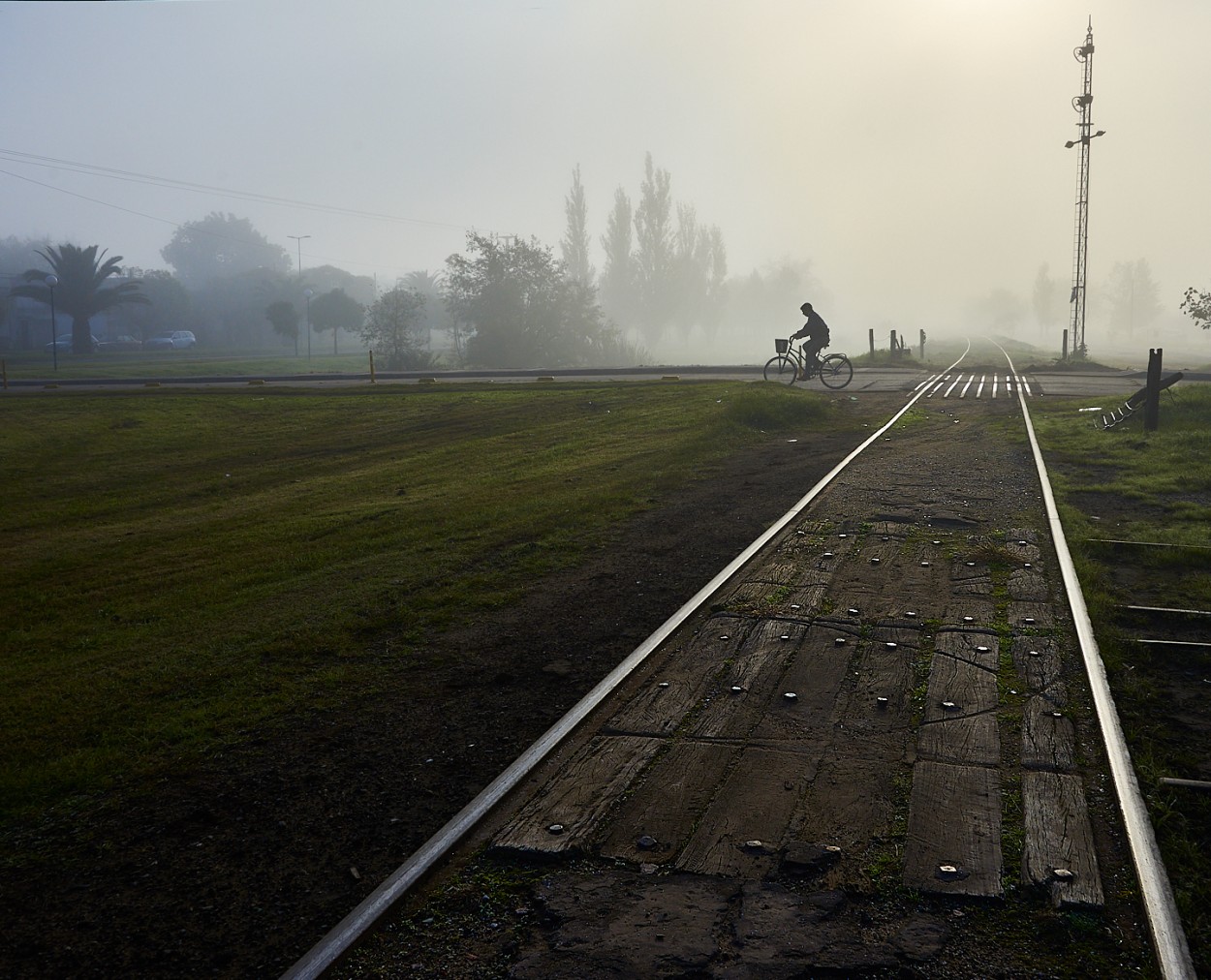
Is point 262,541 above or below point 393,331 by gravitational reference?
below

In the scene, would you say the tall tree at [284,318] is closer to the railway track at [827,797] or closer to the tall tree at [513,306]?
the tall tree at [513,306]

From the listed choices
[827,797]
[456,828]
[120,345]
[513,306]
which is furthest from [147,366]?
[827,797]

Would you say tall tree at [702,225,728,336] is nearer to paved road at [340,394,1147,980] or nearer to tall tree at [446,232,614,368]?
tall tree at [446,232,614,368]

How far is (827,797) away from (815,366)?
21.9 m

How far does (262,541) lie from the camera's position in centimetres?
1039

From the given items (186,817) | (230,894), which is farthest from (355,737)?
(230,894)

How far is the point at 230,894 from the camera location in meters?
3.56

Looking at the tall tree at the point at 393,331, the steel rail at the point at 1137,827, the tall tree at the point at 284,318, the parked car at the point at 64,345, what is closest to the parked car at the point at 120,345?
the parked car at the point at 64,345

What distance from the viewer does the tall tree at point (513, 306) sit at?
200ft

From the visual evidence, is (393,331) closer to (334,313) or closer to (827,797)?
(334,313)

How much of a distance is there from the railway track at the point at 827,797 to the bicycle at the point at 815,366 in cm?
1826

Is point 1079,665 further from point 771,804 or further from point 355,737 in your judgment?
point 355,737

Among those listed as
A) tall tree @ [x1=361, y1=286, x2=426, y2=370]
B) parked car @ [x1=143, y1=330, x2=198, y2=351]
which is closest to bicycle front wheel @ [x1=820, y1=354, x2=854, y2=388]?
tall tree @ [x1=361, y1=286, x2=426, y2=370]

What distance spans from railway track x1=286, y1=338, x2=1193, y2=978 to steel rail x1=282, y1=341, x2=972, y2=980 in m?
0.01
